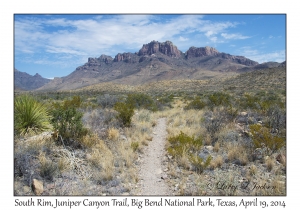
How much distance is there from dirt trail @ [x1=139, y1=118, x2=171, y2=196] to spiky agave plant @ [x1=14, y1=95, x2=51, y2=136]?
3.58 metres

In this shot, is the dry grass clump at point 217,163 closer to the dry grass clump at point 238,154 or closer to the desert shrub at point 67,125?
the dry grass clump at point 238,154

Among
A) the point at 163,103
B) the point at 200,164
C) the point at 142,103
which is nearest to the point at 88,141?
the point at 200,164

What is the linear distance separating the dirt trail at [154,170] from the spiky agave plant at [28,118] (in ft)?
11.7

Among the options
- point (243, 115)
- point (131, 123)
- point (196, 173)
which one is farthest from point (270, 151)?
point (131, 123)

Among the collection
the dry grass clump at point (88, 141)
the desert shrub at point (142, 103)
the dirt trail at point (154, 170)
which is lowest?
the dirt trail at point (154, 170)

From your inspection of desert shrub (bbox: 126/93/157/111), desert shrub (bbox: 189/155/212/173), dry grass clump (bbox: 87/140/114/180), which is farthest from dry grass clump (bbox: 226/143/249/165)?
desert shrub (bbox: 126/93/157/111)

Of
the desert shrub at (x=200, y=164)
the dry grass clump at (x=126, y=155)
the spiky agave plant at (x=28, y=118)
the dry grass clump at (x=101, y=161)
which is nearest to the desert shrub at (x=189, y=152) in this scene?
the desert shrub at (x=200, y=164)

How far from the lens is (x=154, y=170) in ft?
19.9

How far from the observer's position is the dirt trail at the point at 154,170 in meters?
4.97

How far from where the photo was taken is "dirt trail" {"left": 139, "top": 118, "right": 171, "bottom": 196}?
→ 4.97 m

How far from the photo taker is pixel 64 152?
590 centimetres

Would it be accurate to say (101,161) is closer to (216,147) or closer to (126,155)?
(126,155)

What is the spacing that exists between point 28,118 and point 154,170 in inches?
169

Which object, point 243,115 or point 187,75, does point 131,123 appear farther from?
point 187,75
